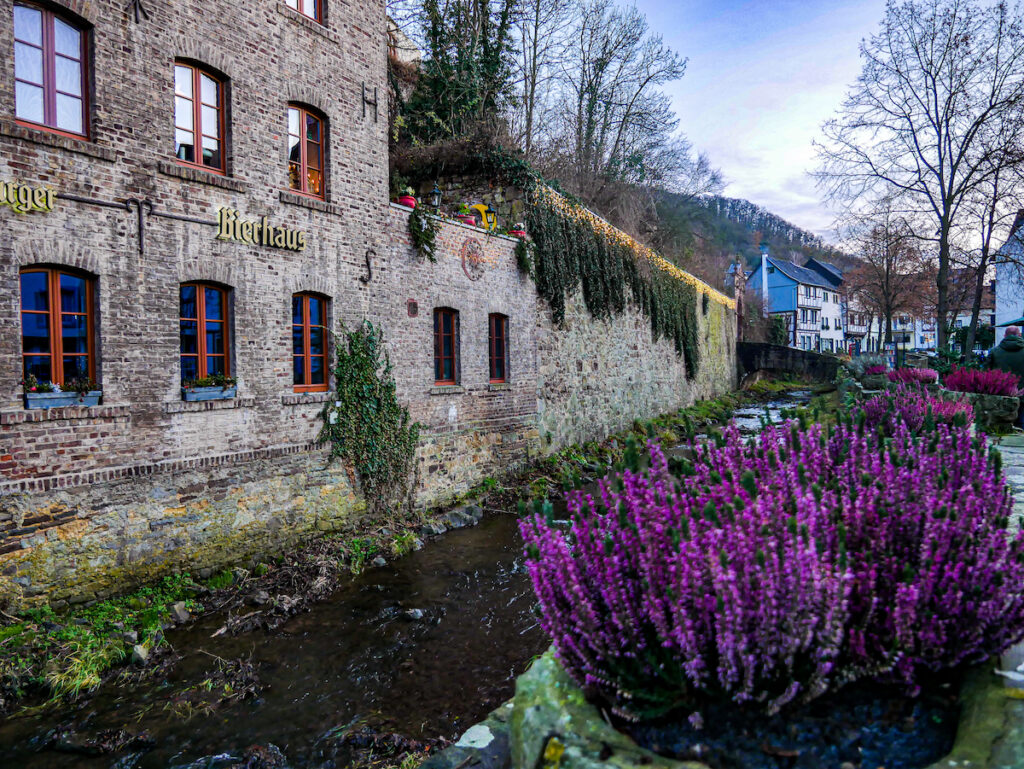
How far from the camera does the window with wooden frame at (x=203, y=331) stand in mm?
8023

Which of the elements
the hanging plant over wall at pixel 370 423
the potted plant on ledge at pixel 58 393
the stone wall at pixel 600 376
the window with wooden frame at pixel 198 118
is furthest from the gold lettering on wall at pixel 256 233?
the stone wall at pixel 600 376

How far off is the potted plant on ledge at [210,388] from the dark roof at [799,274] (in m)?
59.9

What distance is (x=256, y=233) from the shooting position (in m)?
8.62

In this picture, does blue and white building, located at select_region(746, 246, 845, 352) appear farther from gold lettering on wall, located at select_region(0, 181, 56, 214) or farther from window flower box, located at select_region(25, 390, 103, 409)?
gold lettering on wall, located at select_region(0, 181, 56, 214)

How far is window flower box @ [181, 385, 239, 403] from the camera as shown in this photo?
7.86 metres

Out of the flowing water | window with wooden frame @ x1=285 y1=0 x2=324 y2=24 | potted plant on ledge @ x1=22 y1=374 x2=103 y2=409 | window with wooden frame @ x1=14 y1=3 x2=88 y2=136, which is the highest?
window with wooden frame @ x1=285 y1=0 x2=324 y2=24

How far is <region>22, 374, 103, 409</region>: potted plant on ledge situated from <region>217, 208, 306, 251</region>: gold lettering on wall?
2451mm

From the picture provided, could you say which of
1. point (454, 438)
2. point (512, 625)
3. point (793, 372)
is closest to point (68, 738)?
point (512, 625)

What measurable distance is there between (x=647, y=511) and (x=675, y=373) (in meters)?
21.8

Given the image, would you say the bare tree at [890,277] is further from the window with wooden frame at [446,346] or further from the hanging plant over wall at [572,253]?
the window with wooden frame at [446,346]

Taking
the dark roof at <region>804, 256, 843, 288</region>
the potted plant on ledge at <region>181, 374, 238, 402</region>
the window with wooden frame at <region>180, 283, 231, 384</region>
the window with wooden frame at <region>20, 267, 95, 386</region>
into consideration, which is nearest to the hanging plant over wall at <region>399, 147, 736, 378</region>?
the window with wooden frame at <region>180, 283, 231, 384</region>

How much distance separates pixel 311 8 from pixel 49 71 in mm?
4159

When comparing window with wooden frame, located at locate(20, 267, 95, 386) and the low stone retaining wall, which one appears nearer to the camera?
window with wooden frame, located at locate(20, 267, 95, 386)

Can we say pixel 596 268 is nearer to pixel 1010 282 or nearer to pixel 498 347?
pixel 498 347
